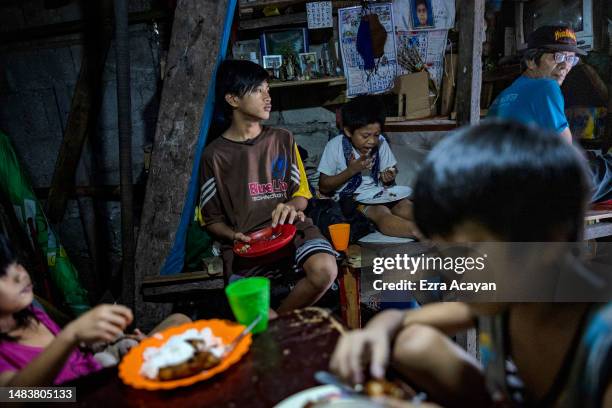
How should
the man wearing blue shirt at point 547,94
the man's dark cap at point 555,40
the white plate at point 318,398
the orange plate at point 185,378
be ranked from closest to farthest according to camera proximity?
the white plate at point 318,398 < the orange plate at point 185,378 < the man wearing blue shirt at point 547,94 < the man's dark cap at point 555,40

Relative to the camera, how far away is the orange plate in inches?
44.3

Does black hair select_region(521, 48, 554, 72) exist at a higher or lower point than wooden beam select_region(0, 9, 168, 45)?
lower

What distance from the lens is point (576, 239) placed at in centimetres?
113

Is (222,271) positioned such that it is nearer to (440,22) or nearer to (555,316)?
(555,316)

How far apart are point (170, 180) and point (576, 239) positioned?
2556mm

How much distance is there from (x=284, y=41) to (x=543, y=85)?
2.46 metres

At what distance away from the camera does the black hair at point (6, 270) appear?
145cm

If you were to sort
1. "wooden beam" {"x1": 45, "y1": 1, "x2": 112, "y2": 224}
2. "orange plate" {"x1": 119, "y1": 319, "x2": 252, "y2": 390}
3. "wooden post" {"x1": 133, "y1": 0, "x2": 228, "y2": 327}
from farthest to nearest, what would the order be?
"wooden beam" {"x1": 45, "y1": 1, "x2": 112, "y2": 224} < "wooden post" {"x1": 133, "y1": 0, "x2": 228, "y2": 327} < "orange plate" {"x1": 119, "y1": 319, "x2": 252, "y2": 390}

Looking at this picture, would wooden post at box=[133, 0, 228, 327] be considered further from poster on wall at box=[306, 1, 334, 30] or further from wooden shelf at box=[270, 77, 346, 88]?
poster on wall at box=[306, 1, 334, 30]

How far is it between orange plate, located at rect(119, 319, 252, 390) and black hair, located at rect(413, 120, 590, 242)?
731 millimetres

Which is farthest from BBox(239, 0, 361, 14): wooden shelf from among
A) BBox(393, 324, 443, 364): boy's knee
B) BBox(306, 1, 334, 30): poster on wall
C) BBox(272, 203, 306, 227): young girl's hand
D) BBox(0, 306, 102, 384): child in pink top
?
BBox(393, 324, 443, 364): boy's knee

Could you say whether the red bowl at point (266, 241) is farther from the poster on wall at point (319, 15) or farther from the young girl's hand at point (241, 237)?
the poster on wall at point (319, 15)

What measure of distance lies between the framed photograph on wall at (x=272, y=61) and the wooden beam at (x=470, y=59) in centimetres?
179

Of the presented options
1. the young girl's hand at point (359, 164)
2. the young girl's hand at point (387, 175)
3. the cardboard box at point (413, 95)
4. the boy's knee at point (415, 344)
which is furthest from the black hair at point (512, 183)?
the cardboard box at point (413, 95)
